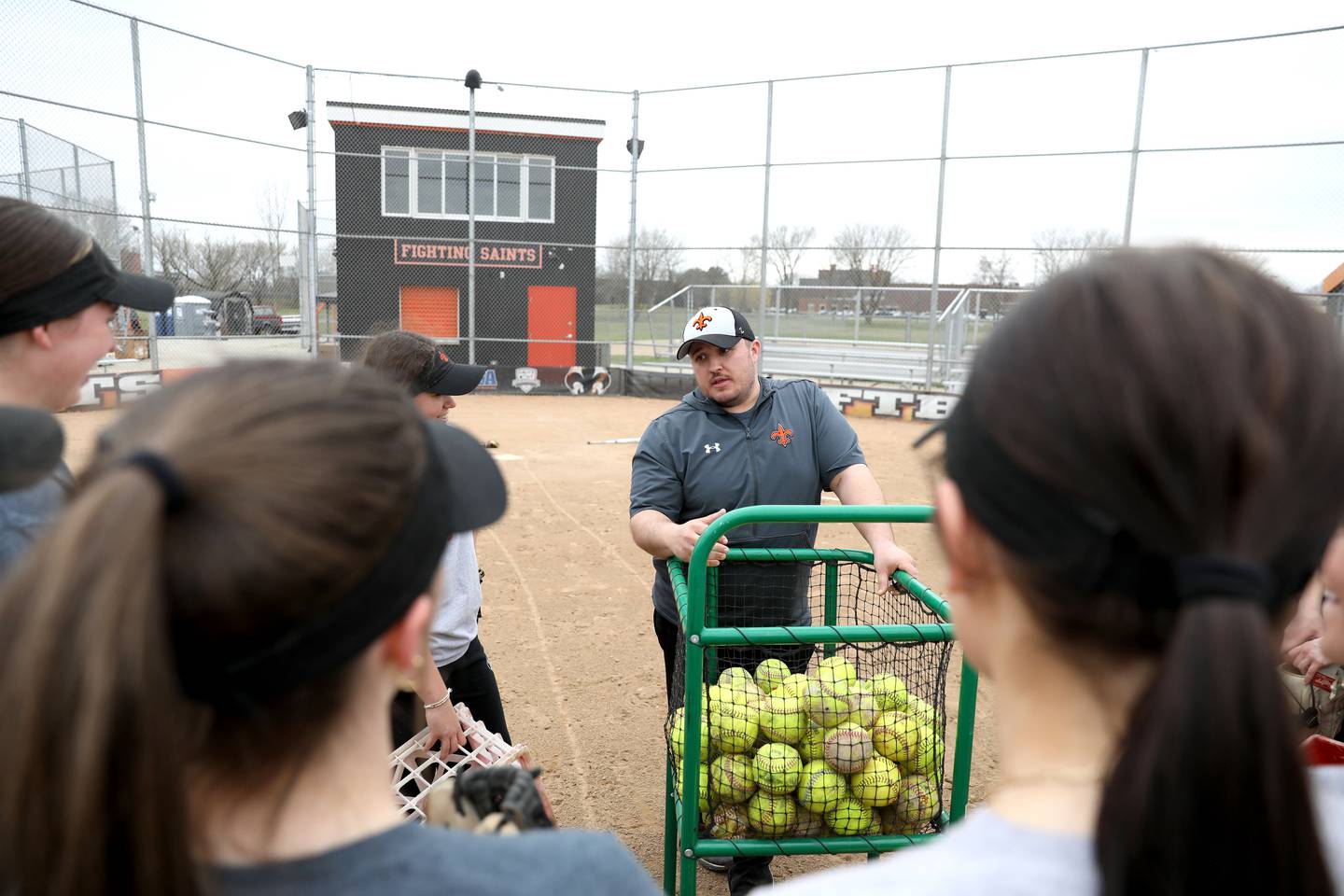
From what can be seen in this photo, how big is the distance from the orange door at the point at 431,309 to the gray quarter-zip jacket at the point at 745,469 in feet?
60.0

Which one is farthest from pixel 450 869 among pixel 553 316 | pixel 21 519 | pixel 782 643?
pixel 553 316

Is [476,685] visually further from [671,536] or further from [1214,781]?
[1214,781]

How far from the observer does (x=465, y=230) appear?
2144 centimetres

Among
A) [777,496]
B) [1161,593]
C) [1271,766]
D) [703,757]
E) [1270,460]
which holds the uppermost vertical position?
[1270,460]

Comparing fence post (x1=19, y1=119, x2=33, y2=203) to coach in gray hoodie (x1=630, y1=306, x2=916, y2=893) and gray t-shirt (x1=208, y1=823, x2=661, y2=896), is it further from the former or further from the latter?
gray t-shirt (x1=208, y1=823, x2=661, y2=896)

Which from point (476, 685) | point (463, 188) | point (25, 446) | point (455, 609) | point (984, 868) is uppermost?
point (463, 188)

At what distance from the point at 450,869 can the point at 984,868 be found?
54 centimetres

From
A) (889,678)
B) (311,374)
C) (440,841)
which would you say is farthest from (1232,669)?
(889,678)

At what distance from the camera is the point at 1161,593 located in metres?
0.80

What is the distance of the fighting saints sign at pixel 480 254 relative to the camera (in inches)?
818

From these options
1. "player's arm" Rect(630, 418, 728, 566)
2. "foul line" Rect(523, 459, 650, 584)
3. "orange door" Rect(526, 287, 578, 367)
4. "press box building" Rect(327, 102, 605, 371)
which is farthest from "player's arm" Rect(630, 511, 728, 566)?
"orange door" Rect(526, 287, 578, 367)

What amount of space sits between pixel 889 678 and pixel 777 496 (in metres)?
1.28

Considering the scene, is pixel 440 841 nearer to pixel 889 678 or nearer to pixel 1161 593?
pixel 1161 593

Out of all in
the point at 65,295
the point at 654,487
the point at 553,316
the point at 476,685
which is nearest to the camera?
the point at 65,295
